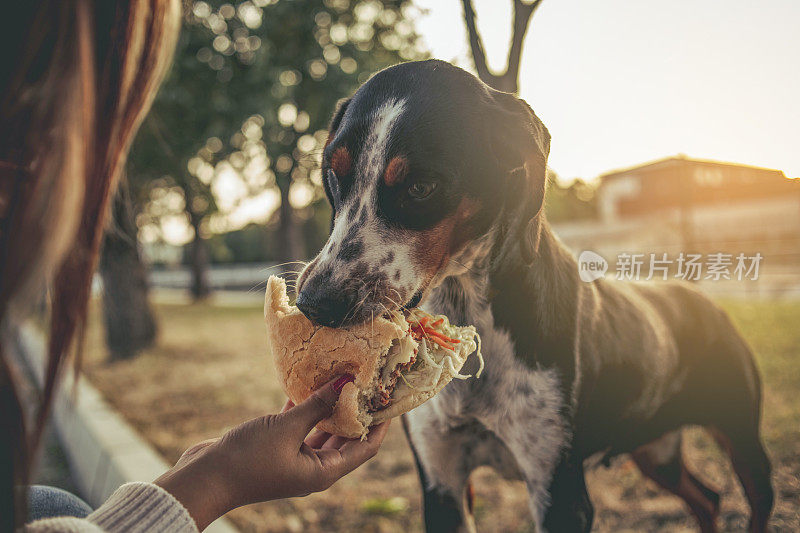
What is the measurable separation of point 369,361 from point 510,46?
1.45 m

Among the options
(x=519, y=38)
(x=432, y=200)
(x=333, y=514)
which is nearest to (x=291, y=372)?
(x=432, y=200)

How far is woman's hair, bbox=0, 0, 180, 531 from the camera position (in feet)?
2.72

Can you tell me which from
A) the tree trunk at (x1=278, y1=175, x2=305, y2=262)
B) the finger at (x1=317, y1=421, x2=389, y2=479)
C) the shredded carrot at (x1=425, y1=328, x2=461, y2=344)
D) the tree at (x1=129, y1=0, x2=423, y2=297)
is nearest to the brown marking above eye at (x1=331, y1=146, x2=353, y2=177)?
the shredded carrot at (x1=425, y1=328, x2=461, y2=344)

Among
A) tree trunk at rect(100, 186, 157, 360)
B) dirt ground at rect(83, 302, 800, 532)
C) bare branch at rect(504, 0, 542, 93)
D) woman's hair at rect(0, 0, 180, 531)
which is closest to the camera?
woman's hair at rect(0, 0, 180, 531)

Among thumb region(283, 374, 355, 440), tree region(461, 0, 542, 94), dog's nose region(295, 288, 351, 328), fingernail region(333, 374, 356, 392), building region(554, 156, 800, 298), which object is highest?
tree region(461, 0, 542, 94)

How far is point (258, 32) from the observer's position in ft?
32.3

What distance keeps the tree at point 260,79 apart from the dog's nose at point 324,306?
6.76 metres

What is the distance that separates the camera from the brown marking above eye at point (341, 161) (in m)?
1.68

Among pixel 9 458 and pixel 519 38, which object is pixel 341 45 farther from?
pixel 9 458

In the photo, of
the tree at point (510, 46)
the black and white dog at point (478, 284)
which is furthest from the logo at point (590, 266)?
the tree at point (510, 46)

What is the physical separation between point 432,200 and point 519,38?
0.96 meters

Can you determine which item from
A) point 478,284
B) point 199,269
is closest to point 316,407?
point 478,284

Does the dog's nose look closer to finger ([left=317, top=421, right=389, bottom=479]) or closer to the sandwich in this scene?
the sandwich

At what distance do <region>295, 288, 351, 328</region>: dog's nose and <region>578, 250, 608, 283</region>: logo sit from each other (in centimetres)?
87
